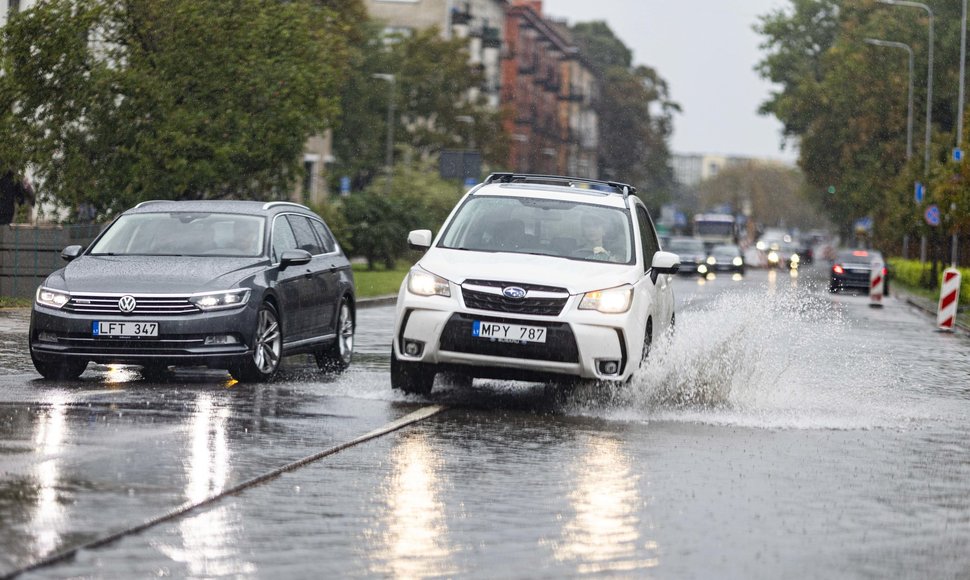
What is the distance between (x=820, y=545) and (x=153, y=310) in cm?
733

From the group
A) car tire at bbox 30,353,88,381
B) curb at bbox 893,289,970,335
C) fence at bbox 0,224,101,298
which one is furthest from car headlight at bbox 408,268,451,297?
curb at bbox 893,289,970,335

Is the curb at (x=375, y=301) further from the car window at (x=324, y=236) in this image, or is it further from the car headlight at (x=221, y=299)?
the car headlight at (x=221, y=299)

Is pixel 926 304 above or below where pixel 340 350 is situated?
below

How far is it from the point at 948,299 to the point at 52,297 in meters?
19.2

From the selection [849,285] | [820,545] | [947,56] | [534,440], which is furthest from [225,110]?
[947,56]

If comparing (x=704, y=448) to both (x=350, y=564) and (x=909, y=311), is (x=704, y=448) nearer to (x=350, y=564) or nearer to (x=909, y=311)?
(x=350, y=564)

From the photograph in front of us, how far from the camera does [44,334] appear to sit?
13617mm

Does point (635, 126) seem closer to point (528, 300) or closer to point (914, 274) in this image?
point (914, 274)

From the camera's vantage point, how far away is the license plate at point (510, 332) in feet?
40.5

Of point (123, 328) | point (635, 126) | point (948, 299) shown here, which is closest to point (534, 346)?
point (123, 328)

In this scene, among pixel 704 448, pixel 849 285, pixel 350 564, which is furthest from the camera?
pixel 849 285

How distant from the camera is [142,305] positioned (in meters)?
13.5

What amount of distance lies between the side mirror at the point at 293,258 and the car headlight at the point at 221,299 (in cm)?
92

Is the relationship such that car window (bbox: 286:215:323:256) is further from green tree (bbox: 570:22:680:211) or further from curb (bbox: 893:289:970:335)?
green tree (bbox: 570:22:680:211)
